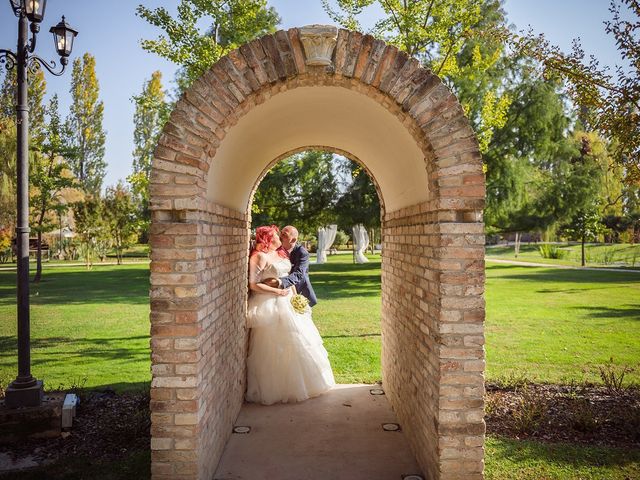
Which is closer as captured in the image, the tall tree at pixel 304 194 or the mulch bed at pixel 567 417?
the mulch bed at pixel 567 417

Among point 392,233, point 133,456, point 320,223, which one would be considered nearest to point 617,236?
point 320,223

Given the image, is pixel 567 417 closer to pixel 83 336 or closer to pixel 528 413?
pixel 528 413

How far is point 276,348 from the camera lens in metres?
6.03

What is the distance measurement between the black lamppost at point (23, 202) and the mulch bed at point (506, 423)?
0.54m

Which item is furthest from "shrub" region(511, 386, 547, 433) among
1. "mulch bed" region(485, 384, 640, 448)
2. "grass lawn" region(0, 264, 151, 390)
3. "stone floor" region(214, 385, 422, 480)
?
"grass lawn" region(0, 264, 151, 390)

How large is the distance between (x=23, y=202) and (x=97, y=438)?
2.81m

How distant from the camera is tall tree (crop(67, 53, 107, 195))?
47031 mm

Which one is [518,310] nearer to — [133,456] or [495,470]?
[495,470]

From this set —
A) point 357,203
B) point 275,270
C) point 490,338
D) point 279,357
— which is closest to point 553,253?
point 357,203

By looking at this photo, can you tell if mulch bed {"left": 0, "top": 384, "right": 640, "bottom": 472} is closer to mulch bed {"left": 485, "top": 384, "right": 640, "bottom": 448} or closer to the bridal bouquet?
mulch bed {"left": 485, "top": 384, "right": 640, "bottom": 448}

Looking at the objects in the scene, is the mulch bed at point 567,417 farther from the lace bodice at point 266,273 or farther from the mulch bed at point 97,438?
the mulch bed at point 97,438

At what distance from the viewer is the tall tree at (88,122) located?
154 feet

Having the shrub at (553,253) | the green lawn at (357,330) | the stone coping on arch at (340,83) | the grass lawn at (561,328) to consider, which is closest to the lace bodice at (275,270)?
the green lawn at (357,330)

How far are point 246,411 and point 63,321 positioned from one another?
839 cm
